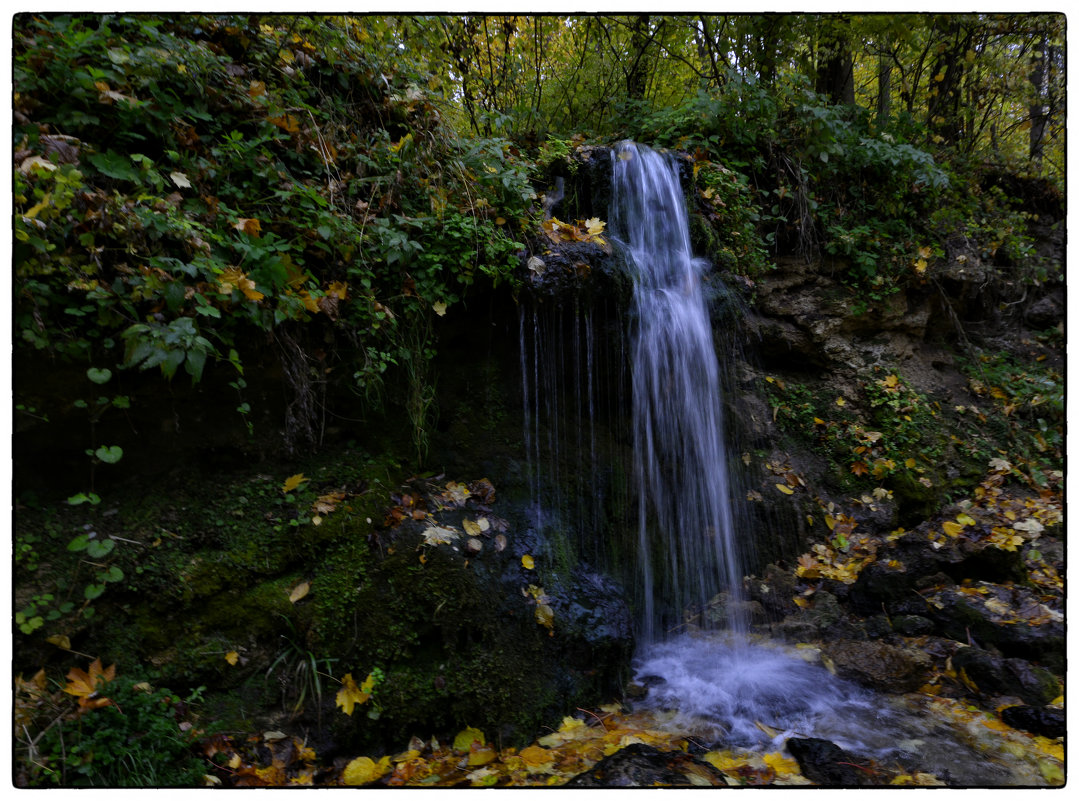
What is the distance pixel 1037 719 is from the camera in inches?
123

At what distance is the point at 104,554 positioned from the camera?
2.70 metres

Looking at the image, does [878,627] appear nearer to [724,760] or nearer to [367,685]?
[724,760]

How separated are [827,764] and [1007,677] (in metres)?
1.49

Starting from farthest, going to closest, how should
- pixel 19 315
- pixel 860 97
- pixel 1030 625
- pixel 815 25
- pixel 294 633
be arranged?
pixel 860 97 → pixel 815 25 → pixel 1030 625 → pixel 294 633 → pixel 19 315

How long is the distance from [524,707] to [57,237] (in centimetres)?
331

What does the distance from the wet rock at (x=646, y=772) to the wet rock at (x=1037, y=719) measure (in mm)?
1847

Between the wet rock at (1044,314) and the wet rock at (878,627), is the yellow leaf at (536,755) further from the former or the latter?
the wet rock at (1044,314)

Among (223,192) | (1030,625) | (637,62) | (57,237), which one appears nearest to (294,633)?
(57,237)

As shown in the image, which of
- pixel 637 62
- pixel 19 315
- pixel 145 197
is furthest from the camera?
pixel 637 62

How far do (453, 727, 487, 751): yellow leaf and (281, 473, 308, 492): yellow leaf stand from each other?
66.5 inches

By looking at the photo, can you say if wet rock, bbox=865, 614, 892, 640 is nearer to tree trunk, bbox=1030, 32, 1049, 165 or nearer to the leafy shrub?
the leafy shrub

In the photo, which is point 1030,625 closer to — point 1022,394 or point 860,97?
point 1022,394

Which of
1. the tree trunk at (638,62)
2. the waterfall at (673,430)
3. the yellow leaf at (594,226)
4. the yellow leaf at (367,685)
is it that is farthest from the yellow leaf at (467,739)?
the tree trunk at (638,62)

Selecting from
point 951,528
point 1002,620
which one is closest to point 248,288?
point 1002,620
